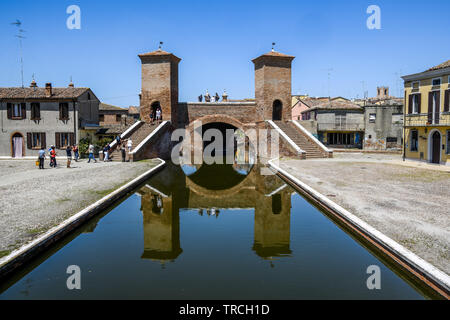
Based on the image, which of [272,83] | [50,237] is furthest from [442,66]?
[50,237]

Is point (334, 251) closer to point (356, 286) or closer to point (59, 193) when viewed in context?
point (356, 286)

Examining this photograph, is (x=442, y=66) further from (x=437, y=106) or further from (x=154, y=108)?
(x=154, y=108)

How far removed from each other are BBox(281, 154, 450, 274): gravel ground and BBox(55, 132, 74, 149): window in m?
17.0

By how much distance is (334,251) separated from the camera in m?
6.80

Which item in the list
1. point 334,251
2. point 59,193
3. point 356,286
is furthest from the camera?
point 59,193

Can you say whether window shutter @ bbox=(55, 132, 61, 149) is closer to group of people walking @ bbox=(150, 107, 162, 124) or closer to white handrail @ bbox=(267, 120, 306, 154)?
group of people walking @ bbox=(150, 107, 162, 124)

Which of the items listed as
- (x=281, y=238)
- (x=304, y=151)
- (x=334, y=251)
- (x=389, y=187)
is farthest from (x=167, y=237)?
(x=304, y=151)

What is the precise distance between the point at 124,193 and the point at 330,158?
1493 cm

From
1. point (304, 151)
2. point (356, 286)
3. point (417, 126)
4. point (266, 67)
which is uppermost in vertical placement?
point (266, 67)

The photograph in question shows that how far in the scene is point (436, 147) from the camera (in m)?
18.6

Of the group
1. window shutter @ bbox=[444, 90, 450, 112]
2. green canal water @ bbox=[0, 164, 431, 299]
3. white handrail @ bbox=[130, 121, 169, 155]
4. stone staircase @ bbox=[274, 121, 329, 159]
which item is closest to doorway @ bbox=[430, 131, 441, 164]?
window shutter @ bbox=[444, 90, 450, 112]

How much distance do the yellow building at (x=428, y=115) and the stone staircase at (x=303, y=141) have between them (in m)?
5.19

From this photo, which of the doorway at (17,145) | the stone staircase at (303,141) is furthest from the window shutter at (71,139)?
the stone staircase at (303,141)

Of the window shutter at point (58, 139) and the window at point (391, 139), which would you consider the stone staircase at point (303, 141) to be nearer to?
the window at point (391, 139)
